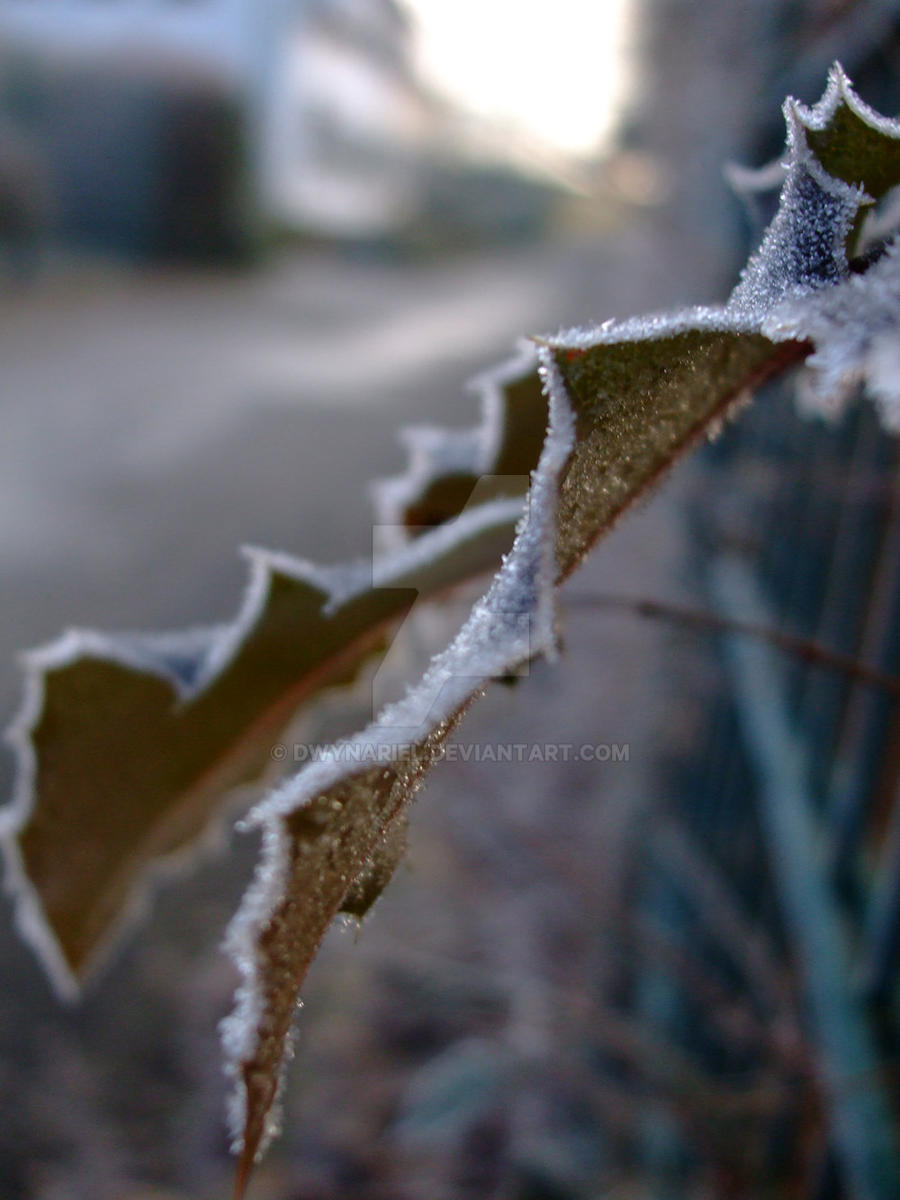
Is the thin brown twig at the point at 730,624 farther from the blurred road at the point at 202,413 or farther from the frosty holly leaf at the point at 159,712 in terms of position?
the blurred road at the point at 202,413

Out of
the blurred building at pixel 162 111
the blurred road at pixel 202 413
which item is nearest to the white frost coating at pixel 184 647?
the blurred road at pixel 202 413

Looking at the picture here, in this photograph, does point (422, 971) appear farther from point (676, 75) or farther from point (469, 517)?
point (676, 75)

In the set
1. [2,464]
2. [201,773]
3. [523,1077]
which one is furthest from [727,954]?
[2,464]

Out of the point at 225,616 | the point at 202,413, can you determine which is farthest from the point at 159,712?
the point at 202,413

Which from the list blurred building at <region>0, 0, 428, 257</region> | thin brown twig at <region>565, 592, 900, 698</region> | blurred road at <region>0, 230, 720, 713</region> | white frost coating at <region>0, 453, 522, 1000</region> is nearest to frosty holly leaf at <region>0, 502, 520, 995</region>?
white frost coating at <region>0, 453, 522, 1000</region>

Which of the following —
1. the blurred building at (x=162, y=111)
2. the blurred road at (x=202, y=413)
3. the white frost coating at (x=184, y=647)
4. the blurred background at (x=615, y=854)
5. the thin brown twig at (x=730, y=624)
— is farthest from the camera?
the blurred building at (x=162, y=111)

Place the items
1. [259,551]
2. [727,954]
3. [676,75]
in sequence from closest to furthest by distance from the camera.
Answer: [259,551] → [727,954] → [676,75]

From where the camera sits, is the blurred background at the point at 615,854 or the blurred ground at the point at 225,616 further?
the blurred ground at the point at 225,616
